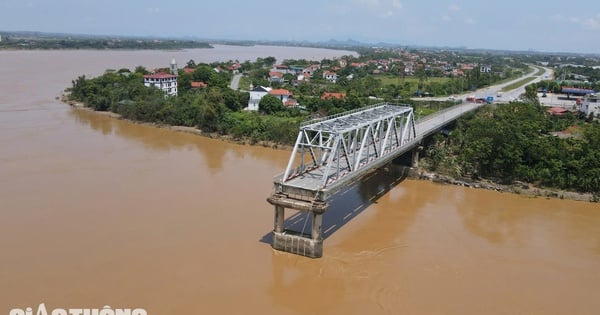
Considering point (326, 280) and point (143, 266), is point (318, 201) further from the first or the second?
point (143, 266)

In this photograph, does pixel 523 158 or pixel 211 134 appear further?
pixel 211 134

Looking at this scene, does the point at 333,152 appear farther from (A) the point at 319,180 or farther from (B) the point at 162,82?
(B) the point at 162,82

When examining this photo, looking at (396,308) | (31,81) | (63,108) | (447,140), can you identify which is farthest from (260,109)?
(31,81)

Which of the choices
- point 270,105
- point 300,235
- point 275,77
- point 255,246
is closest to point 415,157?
point 300,235

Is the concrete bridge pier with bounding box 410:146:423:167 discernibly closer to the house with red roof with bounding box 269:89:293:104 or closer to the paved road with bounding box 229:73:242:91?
the house with red roof with bounding box 269:89:293:104

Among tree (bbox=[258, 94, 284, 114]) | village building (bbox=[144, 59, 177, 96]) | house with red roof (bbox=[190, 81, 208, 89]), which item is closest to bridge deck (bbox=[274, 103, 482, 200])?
tree (bbox=[258, 94, 284, 114])

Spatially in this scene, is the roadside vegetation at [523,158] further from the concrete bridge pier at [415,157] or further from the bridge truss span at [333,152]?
the bridge truss span at [333,152]

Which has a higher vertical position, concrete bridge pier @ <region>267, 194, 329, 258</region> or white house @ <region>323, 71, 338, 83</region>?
white house @ <region>323, 71, 338, 83</region>
